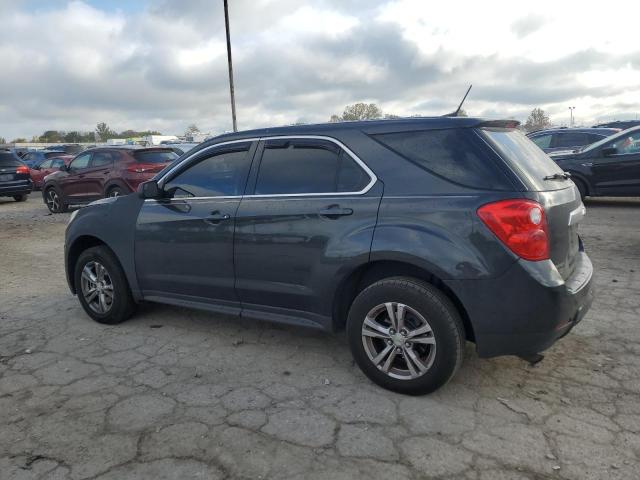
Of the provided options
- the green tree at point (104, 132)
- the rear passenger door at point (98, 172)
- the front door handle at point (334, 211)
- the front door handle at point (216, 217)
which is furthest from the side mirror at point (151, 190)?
the green tree at point (104, 132)

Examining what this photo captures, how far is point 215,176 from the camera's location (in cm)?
416

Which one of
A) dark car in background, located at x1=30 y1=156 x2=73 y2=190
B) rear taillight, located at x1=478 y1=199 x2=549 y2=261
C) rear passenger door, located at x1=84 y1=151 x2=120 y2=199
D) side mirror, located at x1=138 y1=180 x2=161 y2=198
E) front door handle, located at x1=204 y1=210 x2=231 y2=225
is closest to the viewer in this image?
rear taillight, located at x1=478 y1=199 x2=549 y2=261

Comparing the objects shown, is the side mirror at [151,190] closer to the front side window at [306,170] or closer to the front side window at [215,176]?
the front side window at [215,176]

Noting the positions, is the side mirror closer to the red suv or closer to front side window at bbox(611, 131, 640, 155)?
the red suv

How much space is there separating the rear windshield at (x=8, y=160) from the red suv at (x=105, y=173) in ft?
11.7

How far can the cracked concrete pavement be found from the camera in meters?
2.64

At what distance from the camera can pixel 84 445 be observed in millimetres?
2869

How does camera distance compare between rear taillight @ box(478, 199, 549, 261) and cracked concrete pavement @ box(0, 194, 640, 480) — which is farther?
rear taillight @ box(478, 199, 549, 261)

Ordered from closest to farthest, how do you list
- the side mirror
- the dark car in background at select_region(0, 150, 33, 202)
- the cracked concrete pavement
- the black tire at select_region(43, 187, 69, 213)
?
the cracked concrete pavement → the side mirror → the black tire at select_region(43, 187, 69, 213) → the dark car in background at select_region(0, 150, 33, 202)

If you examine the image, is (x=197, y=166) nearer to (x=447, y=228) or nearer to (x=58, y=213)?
(x=447, y=228)

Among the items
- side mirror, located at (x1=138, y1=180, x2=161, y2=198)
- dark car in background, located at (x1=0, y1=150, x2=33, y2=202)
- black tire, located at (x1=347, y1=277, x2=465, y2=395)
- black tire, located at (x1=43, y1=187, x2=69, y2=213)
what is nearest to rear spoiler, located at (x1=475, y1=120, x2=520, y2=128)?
black tire, located at (x1=347, y1=277, x2=465, y2=395)

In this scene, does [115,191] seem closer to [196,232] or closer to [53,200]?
[53,200]

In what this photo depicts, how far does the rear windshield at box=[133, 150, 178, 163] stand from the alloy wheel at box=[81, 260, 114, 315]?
783cm

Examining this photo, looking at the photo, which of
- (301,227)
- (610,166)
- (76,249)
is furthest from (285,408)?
(610,166)
